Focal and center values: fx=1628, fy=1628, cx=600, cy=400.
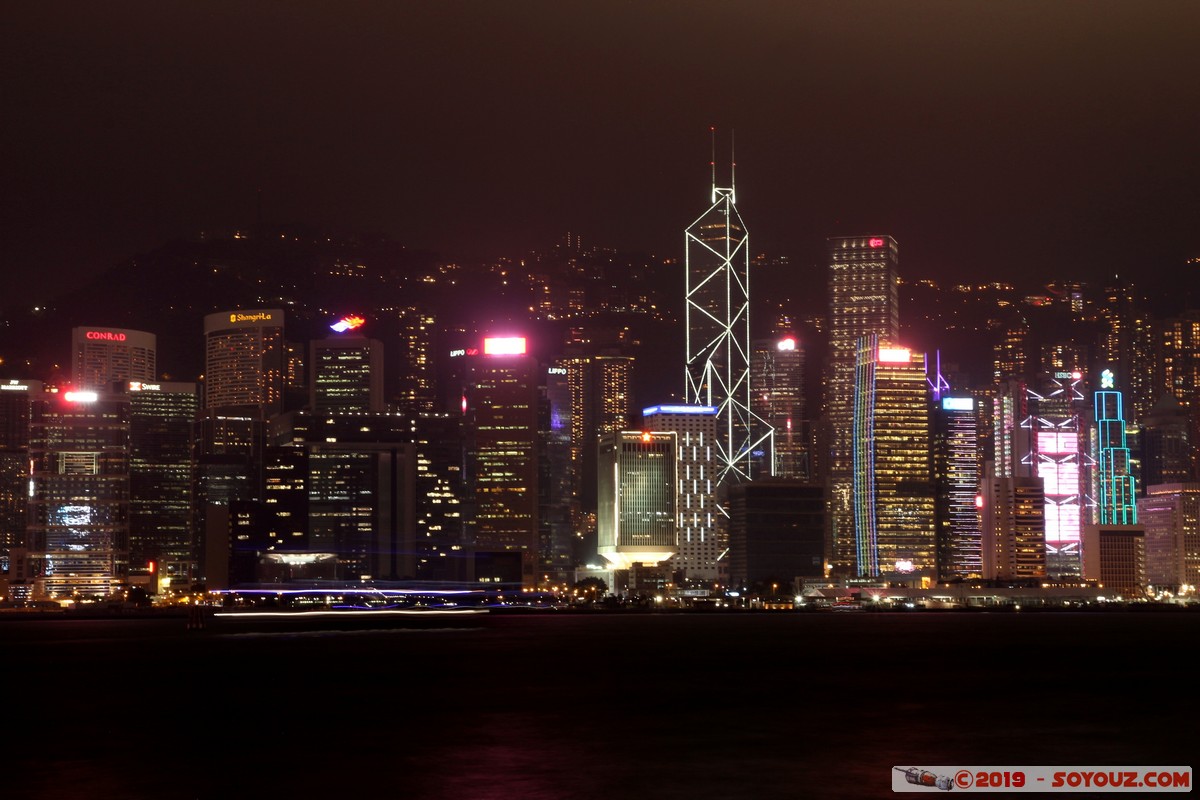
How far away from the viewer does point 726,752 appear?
5450 centimetres

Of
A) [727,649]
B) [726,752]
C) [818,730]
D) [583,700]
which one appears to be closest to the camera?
[726,752]

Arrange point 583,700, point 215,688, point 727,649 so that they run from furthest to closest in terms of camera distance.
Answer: point 727,649
point 215,688
point 583,700

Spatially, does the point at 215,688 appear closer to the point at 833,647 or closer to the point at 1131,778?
the point at 1131,778

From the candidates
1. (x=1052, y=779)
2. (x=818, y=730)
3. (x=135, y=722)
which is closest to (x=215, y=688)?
(x=135, y=722)

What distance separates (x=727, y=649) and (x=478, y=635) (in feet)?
153

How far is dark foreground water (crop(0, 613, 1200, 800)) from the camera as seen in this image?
4862cm

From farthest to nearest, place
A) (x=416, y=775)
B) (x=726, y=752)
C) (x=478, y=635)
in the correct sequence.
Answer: (x=478, y=635)
(x=726, y=752)
(x=416, y=775)

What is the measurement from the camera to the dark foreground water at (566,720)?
160 ft

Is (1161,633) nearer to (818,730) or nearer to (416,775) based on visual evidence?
(818,730)

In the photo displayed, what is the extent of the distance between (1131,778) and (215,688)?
55.0 meters

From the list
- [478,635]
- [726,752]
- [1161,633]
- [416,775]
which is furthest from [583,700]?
[1161,633]

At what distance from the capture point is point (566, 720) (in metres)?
67.2

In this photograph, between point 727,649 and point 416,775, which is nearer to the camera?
point 416,775

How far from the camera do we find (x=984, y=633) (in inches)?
7264
